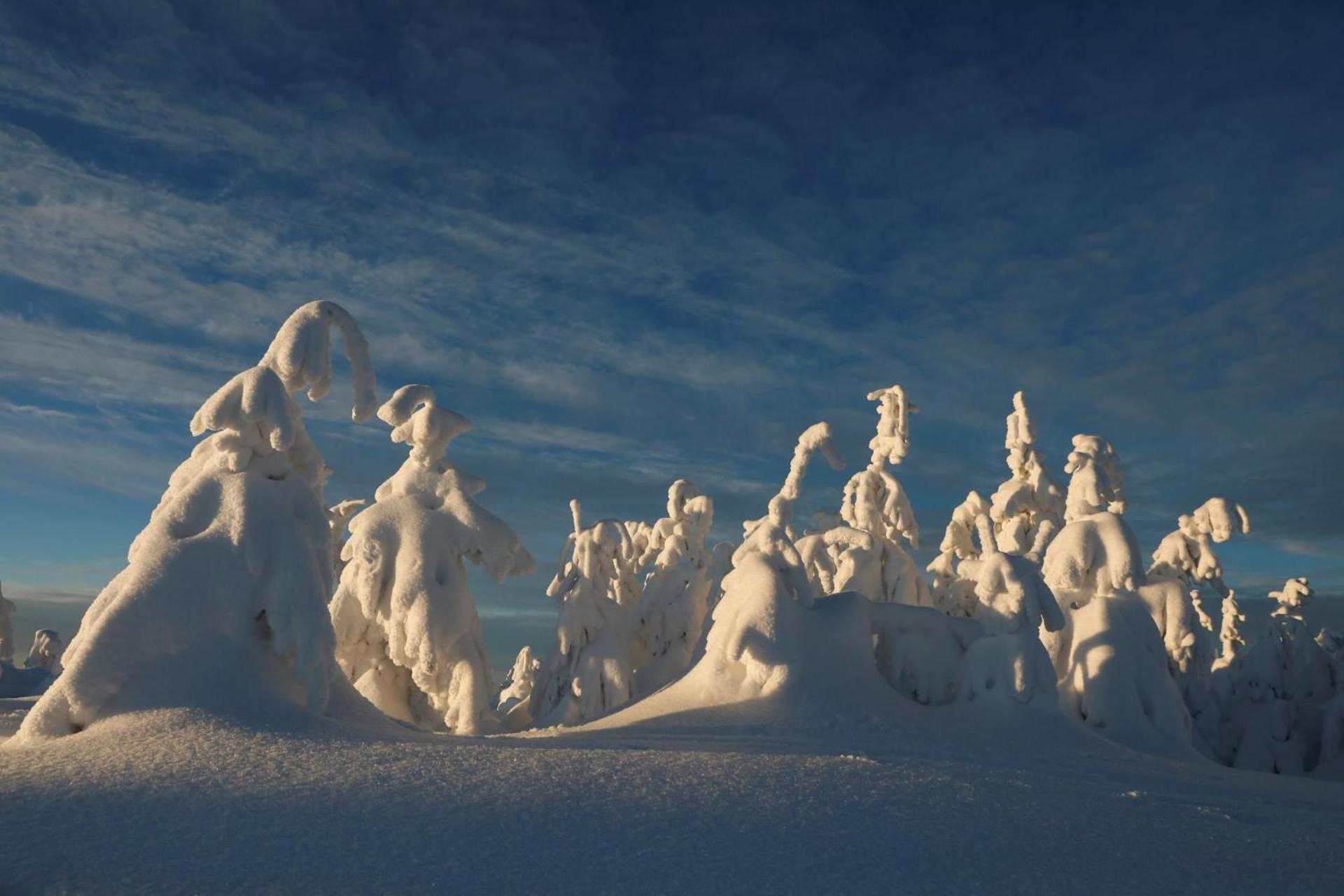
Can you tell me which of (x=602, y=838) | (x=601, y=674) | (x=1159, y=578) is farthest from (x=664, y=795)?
(x=1159, y=578)

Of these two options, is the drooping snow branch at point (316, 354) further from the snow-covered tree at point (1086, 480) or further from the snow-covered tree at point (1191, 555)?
the snow-covered tree at point (1191, 555)

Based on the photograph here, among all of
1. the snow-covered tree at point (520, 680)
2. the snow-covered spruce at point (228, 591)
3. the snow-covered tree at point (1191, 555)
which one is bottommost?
the snow-covered tree at point (520, 680)

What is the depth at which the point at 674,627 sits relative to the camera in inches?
881

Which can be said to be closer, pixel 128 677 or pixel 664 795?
pixel 664 795

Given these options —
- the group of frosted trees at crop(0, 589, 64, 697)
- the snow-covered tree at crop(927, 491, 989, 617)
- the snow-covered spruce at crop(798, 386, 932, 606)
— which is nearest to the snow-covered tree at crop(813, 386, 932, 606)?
the snow-covered spruce at crop(798, 386, 932, 606)

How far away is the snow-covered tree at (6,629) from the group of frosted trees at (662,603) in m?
18.5

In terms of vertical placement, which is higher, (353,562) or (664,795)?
(353,562)

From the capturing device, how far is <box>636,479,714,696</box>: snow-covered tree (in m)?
21.8

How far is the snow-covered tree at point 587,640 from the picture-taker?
19.1 meters

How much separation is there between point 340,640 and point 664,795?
10506mm

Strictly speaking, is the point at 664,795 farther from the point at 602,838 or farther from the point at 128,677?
the point at 128,677

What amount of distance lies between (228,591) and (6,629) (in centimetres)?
2920

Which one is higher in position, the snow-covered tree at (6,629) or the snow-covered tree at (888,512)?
the snow-covered tree at (888,512)

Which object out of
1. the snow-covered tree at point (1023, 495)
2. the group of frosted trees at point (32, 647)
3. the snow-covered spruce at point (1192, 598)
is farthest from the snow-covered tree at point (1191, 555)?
the group of frosted trees at point (32, 647)
